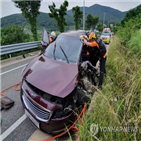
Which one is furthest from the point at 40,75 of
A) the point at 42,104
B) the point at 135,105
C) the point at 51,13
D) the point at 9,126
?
the point at 51,13

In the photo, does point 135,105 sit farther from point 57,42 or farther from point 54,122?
point 57,42

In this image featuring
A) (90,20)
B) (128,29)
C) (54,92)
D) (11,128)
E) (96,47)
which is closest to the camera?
(54,92)

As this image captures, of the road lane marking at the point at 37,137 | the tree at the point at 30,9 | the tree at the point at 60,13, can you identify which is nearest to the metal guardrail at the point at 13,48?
the tree at the point at 30,9

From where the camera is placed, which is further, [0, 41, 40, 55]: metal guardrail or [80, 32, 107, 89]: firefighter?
[0, 41, 40, 55]: metal guardrail

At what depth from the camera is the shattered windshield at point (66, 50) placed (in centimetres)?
260

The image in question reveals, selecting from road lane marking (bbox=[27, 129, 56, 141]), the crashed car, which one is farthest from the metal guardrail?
road lane marking (bbox=[27, 129, 56, 141])

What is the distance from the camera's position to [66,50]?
277 cm

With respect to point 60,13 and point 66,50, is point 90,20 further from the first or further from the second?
point 66,50

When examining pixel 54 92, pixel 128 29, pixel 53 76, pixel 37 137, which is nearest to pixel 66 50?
pixel 53 76

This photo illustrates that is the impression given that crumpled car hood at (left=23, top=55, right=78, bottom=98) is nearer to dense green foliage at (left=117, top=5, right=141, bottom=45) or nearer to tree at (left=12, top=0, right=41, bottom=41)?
dense green foliage at (left=117, top=5, right=141, bottom=45)

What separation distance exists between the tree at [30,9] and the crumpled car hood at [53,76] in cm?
779

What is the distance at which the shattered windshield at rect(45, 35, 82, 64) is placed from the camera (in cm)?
260

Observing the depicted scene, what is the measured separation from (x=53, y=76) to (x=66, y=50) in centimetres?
101

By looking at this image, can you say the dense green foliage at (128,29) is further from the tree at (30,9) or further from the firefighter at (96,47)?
the tree at (30,9)
